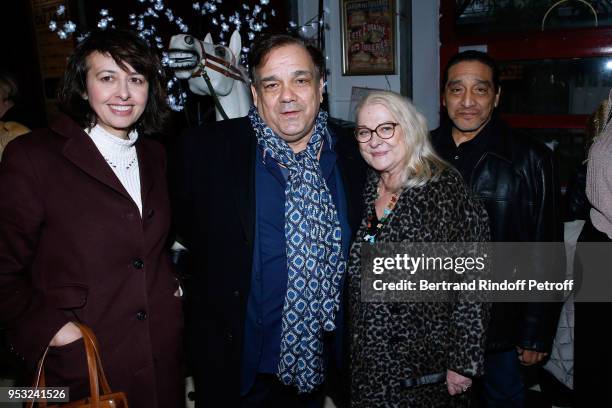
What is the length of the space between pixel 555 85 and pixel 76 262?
149 inches

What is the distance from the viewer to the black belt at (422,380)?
1.77 m

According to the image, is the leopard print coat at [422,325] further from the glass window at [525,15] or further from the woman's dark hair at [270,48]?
the glass window at [525,15]

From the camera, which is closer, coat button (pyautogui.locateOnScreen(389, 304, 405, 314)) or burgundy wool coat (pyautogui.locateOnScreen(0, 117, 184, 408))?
burgundy wool coat (pyautogui.locateOnScreen(0, 117, 184, 408))

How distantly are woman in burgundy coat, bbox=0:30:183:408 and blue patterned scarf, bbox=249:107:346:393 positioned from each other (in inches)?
18.5

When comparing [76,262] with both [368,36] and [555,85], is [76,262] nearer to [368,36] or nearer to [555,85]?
[368,36]

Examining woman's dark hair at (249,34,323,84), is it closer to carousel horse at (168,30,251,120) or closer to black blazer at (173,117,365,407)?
black blazer at (173,117,365,407)

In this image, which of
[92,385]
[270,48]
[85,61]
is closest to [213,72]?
[270,48]

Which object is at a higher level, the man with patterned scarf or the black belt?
the man with patterned scarf

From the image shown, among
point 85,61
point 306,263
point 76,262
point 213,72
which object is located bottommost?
point 306,263

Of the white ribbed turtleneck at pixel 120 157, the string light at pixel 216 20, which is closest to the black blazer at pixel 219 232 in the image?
the white ribbed turtleneck at pixel 120 157

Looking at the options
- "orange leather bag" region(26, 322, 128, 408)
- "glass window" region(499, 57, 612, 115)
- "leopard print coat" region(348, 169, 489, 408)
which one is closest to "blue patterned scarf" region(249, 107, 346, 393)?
"leopard print coat" region(348, 169, 489, 408)

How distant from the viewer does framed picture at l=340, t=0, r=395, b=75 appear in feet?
13.1

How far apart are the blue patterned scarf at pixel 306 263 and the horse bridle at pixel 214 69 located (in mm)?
1075

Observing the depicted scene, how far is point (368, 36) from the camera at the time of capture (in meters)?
4.09
